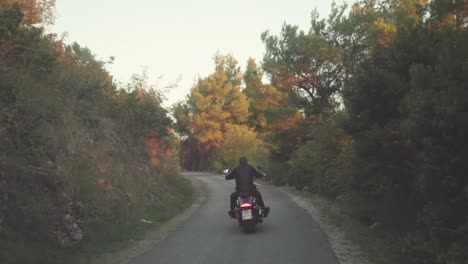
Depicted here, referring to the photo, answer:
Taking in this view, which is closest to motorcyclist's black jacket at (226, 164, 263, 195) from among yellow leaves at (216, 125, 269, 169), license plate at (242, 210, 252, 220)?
license plate at (242, 210, 252, 220)

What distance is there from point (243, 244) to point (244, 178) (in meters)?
2.42

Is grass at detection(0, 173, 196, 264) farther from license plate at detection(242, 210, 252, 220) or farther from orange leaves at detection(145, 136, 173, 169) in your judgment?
orange leaves at detection(145, 136, 173, 169)

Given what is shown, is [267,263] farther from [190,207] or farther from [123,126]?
[123,126]

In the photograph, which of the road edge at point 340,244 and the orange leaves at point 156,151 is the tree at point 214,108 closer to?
the orange leaves at point 156,151

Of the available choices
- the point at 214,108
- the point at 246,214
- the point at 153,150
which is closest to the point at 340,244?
the point at 246,214

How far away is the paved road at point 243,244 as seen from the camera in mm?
8406

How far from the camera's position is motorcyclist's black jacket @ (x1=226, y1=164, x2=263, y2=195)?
38.8ft

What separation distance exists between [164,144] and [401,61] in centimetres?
1543

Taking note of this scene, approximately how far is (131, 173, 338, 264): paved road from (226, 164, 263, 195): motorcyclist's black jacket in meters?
1.11

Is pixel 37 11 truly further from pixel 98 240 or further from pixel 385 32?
pixel 385 32

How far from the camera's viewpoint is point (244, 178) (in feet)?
39.1

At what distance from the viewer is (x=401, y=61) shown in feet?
34.5

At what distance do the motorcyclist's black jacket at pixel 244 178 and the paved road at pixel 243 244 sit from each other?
43.8 inches

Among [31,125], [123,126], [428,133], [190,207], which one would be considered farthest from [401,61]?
[123,126]
